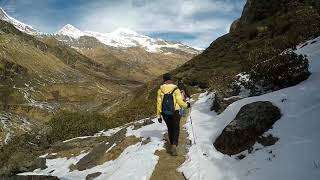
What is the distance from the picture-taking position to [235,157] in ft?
42.2

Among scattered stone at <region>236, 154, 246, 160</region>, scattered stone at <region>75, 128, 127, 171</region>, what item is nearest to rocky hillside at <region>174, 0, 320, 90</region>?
scattered stone at <region>75, 128, 127, 171</region>

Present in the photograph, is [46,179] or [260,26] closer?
[46,179]

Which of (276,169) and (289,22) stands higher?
(289,22)

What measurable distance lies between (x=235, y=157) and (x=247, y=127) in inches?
48.6

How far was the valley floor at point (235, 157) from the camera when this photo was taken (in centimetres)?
1061

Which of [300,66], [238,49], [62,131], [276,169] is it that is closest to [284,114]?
[276,169]

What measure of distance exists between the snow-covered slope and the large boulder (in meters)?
0.27

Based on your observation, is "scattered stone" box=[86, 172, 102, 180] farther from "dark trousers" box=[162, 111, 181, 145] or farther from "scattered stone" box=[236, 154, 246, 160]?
"scattered stone" box=[236, 154, 246, 160]

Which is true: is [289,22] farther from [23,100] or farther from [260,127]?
[23,100]

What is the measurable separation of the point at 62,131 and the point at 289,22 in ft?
70.6

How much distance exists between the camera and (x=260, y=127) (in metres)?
13.2

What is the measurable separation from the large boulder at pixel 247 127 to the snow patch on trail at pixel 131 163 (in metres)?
2.49

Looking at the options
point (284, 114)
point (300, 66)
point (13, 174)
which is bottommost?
point (13, 174)

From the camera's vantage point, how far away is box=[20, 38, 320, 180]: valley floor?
418 inches
